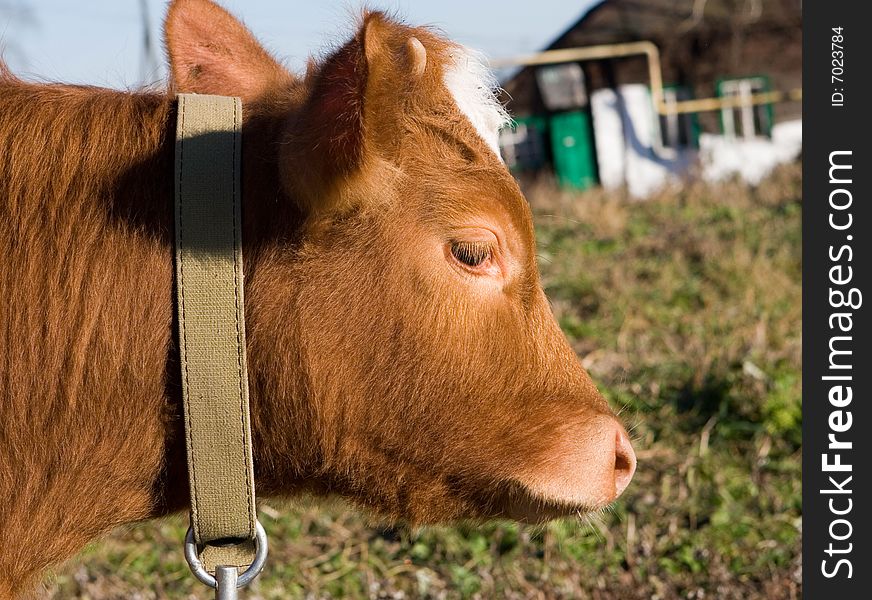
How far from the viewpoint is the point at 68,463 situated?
89.7 inches

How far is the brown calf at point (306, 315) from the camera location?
7.36 ft

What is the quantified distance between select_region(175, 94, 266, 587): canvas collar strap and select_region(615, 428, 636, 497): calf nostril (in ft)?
2.92

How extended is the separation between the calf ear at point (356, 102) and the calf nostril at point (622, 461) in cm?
95

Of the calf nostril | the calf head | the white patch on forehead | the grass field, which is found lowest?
the grass field

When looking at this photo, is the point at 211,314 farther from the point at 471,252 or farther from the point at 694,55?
the point at 694,55

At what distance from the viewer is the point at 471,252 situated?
2377mm

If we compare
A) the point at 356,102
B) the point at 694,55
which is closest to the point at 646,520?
the point at 356,102

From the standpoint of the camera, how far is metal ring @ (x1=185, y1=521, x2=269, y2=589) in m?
2.34

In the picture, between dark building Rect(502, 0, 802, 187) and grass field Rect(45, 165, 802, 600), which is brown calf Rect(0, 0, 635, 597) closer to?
grass field Rect(45, 165, 802, 600)

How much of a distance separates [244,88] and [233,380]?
991mm

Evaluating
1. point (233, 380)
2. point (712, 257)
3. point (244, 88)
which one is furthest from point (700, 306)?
point (233, 380)

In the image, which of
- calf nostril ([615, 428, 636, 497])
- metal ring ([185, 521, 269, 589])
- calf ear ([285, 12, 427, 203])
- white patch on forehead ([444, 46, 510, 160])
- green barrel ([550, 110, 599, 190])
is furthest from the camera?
green barrel ([550, 110, 599, 190])

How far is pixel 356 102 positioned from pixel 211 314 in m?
0.55

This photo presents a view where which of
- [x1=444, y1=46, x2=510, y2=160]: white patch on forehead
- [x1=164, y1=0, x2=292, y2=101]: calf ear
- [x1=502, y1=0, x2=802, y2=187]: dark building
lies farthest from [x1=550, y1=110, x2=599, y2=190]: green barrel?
[x1=444, y1=46, x2=510, y2=160]: white patch on forehead
